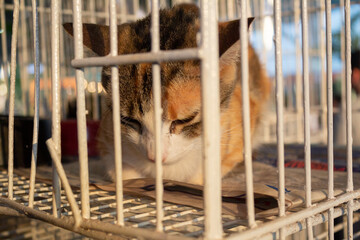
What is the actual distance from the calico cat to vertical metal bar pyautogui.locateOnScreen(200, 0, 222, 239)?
33 cm

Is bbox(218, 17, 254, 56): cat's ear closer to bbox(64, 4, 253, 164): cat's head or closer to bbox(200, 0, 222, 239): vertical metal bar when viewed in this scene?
bbox(64, 4, 253, 164): cat's head

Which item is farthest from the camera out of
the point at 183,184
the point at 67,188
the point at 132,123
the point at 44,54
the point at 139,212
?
the point at 44,54

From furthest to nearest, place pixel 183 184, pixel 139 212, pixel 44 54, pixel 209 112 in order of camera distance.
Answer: pixel 44 54
pixel 183 184
pixel 139 212
pixel 209 112

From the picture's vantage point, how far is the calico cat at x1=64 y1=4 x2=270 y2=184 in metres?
0.89

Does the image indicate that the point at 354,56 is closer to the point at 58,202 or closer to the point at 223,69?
the point at 223,69

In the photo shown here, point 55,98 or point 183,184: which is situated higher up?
point 55,98

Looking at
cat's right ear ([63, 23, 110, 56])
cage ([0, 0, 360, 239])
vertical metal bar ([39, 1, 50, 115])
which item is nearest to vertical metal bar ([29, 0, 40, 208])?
cage ([0, 0, 360, 239])

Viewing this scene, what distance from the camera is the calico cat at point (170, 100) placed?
0.89 meters

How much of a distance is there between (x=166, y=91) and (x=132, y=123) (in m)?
0.15

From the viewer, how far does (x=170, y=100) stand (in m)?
0.91

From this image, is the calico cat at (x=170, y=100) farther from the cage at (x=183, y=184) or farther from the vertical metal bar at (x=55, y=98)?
the vertical metal bar at (x=55, y=98)

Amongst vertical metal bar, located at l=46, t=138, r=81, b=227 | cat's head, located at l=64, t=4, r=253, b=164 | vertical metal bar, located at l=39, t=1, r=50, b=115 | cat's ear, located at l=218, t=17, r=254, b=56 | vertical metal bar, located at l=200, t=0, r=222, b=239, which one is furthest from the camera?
vertical metal bar, located at l=39, t=1, r=50, b=115

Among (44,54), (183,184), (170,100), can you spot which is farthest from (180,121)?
(44,54)

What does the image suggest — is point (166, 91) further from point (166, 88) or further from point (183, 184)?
point (183, 184)
